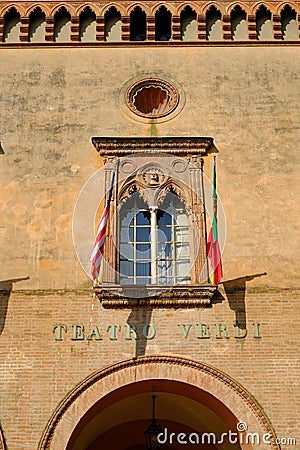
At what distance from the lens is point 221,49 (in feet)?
46.8

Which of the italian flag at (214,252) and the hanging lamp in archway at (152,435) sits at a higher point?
the italian flag at (214,252)

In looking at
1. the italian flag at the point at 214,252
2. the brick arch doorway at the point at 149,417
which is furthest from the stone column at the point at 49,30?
the brick arch doorway at the point at 149,417

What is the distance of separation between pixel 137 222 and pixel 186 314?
6.55 ft

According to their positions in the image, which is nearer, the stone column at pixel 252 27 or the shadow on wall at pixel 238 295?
the shadow on wall at pixel 238 295

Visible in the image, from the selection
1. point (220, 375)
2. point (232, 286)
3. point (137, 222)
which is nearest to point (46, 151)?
point (137, 222)

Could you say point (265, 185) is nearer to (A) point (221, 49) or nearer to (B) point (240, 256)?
(B) point (240, 256)

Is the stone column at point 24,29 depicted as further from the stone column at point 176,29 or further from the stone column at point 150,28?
the stone column at point 176,29

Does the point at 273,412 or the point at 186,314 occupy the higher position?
the point at 186,314

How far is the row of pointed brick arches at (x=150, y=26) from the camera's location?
47.1 ft

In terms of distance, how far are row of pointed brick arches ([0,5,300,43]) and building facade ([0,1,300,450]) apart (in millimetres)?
36

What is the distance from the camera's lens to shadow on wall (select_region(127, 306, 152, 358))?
11.3 m

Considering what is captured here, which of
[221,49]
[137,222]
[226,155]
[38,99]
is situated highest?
[221,49]

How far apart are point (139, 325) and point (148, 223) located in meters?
2.01

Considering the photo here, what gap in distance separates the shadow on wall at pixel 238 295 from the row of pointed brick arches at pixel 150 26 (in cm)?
519
